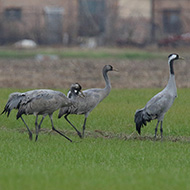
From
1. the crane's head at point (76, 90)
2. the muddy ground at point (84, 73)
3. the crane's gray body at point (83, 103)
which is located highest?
the crane's head at point (76, 90)

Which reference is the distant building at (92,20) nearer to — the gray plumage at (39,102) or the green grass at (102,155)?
the green grass at (102,155)

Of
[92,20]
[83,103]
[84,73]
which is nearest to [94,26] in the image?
[92,20]

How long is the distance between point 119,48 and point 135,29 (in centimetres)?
530

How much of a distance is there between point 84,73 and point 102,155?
17.4 m

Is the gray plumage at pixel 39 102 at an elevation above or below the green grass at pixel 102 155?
above

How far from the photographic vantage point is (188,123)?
1416cm

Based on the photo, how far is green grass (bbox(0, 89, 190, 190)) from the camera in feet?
25.4

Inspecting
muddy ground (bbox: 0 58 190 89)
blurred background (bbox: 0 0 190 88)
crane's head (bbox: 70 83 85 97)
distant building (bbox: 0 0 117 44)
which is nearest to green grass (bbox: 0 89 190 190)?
crane's head (bbox: 70 83 85 97)

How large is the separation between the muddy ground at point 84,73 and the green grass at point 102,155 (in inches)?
277

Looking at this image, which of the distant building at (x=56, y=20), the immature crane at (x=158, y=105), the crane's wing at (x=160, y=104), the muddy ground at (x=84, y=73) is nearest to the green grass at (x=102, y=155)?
the immature crane at (x=158, y=105)

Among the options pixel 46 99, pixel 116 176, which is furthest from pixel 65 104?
pixel 116 176

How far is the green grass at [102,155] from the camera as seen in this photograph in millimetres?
7730

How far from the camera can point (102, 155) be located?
33.8 feet

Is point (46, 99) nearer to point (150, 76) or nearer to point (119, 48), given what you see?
point (150, 76)
